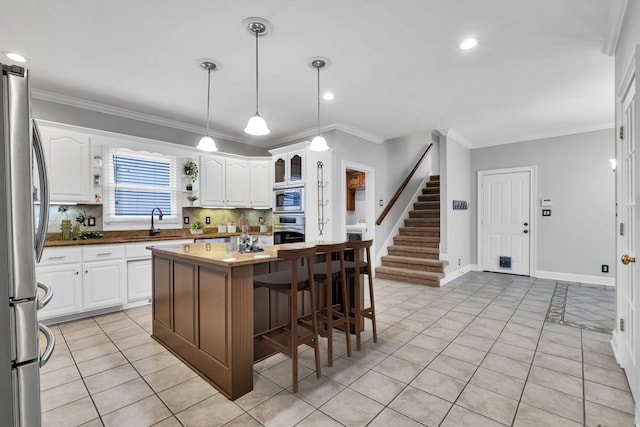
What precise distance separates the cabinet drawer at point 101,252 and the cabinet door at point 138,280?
0.18m

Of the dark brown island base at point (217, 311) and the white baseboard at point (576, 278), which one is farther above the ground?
the dark brown island base at point (217, 311)

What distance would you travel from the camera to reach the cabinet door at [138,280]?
387cm

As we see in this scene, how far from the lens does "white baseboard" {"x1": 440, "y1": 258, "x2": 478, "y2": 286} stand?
17.0 feet

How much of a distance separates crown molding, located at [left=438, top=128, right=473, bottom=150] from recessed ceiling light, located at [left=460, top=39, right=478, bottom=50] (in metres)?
2.67

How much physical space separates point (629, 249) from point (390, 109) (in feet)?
9.99

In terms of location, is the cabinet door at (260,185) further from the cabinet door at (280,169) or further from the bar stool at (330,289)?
the bar stool at (330,289)

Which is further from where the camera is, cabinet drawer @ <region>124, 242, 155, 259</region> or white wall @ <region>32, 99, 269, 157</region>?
cabinet drawer @ <region>124, 242, 155, 259</region>

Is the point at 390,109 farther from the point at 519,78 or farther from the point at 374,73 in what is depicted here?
the point at 519,78

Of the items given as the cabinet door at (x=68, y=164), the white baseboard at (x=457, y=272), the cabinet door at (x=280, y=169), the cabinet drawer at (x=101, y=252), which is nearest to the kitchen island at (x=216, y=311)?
the cabinet drawer at (x=101, y=252)

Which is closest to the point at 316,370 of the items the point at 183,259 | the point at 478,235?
the point at 183,259

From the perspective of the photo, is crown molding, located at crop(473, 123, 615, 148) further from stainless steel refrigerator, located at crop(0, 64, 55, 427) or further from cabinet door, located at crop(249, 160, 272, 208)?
stainless steel refrigerator, located at crop(0, 64, 55, 427)

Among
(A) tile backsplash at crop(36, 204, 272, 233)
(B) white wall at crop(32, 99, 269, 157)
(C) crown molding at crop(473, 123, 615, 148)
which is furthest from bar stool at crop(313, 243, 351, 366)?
(C) crown molding at crop(473, 123, 615, 148)

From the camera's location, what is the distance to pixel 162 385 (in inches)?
86.3

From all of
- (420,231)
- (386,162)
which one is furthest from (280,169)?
(420,231)
